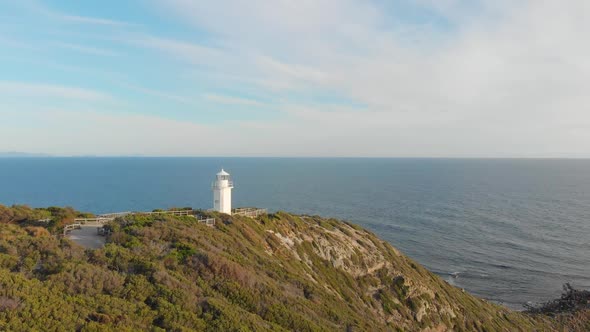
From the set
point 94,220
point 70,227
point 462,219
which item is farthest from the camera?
point 462,219

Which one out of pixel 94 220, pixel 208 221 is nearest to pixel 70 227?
pixel 94 220

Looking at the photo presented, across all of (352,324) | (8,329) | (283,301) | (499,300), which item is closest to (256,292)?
(283,301)

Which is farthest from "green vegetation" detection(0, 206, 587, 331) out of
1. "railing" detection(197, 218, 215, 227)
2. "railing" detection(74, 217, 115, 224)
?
"railing" detection(74, 217, 115, 224)

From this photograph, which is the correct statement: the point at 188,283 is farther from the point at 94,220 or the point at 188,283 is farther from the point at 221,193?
the point at 221,193

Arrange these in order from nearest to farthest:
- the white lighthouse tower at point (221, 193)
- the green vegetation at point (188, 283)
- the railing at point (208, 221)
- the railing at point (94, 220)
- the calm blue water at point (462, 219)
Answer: the green vegetation at point (188, 283) → the railing at point (94, 220) → the railing at point (208, 221) → the white lighthouse tower at point (221, 193) → the calm blue water at point (462, 219)

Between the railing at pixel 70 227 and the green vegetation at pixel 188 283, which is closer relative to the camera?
the green vegetation at pixel 188 283

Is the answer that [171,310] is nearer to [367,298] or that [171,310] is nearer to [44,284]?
[44,284]

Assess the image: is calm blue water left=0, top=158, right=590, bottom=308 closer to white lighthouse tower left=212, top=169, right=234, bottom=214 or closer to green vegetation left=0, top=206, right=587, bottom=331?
green vegetation left=0, top=206, right=587, bottom=331

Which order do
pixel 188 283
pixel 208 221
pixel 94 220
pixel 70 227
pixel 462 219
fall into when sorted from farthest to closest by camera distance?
pixel 462 219
pixel 208 221
pixel 94 220
pixel 70 227
pixel 188 283

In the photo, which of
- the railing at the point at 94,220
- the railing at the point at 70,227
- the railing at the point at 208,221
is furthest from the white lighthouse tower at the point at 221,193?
the railing at the point at 70,227

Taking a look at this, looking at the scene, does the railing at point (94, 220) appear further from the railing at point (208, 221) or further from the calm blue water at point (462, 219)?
the calm blue water at point (462, 219)
